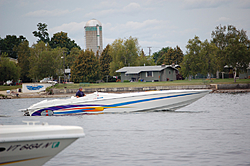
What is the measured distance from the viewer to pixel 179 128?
1507cm

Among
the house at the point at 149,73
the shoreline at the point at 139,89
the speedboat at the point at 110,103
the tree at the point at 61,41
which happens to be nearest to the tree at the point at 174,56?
the house at the point at 149,73

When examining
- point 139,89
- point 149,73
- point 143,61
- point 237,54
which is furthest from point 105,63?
point 237,54

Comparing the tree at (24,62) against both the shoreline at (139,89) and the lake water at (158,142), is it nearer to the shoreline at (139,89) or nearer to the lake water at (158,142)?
the shoreline at (139,89)

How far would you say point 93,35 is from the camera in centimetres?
12369

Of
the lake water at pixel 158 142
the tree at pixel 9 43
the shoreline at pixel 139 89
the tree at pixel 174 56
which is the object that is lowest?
the lake water at pixel 158 142

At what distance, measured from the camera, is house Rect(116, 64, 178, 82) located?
69.2 meters

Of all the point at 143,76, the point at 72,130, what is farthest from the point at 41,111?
the point at 143,76

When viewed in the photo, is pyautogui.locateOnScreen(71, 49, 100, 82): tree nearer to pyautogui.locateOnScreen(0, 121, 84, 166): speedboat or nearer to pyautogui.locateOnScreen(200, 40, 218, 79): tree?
pyautogui.locateOnScreen(200, 40, 218, 79): tree

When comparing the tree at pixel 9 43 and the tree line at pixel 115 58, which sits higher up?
the tree at pixel 9 43

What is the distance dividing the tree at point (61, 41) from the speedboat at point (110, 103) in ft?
323

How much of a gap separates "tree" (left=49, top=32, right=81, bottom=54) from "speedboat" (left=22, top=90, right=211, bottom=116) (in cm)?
9857

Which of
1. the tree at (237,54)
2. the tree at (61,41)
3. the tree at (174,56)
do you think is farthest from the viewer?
the tree at (61,41)

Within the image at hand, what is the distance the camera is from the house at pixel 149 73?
6925 cm

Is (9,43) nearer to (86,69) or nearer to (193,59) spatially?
(86,69)
